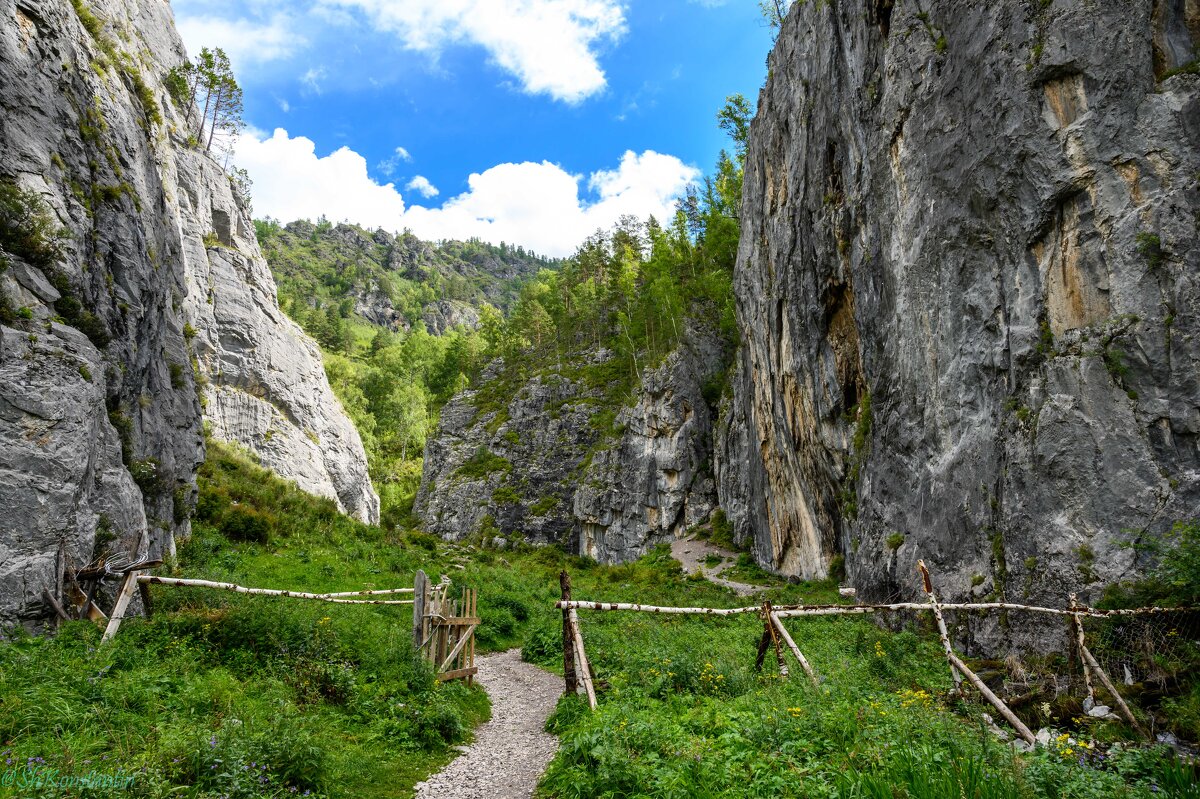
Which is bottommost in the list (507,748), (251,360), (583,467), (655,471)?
(507,748)

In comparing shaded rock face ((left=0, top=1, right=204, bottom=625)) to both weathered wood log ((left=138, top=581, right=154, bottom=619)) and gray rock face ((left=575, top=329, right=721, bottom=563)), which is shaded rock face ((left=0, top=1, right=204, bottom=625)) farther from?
gray rock face ((left=575, top=329, right=721, bottom=563))

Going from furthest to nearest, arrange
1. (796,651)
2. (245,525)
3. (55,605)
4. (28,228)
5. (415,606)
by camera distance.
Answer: (245,525) → (28,228) → (415,606) → (55,605) → (796,651)

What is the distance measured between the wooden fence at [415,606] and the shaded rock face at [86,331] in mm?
470

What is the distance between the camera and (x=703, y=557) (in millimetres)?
42969

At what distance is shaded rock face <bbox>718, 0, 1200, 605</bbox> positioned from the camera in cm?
1145

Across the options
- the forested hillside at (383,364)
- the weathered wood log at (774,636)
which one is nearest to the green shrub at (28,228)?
the weathered wood log at (774,636)

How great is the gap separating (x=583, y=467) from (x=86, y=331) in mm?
46485

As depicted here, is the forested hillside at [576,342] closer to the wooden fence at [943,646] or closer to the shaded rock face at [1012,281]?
the shaded rock face at [1012,281]

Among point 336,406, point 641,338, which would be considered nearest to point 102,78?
point 336,406

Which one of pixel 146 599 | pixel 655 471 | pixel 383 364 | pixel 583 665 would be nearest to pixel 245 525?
pixel 146 599

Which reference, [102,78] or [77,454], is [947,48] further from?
[102,78]

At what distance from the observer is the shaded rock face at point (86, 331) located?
9953 millimetres

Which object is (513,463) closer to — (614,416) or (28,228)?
(614,416)

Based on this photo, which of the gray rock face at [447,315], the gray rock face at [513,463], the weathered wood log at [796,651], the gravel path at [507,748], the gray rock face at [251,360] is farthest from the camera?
the gray rock face at [447,315]
